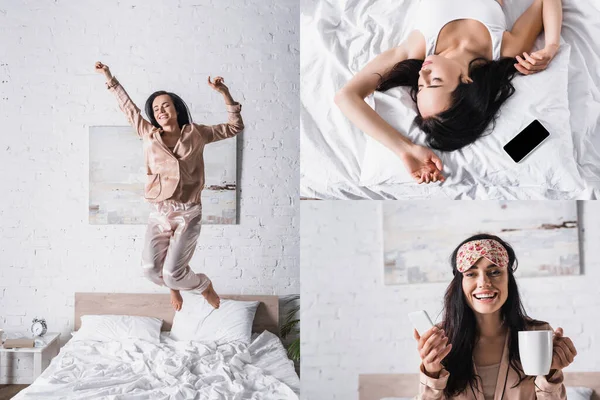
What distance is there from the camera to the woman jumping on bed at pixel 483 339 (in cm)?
115

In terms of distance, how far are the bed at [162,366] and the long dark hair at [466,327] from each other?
58.4 inches

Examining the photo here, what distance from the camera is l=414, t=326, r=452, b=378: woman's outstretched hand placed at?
115cm

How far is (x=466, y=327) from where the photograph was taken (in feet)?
3.82

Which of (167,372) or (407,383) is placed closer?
(407,383)

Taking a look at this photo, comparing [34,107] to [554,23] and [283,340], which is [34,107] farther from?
[554,23]

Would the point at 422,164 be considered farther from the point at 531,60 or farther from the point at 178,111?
the point at 178,111

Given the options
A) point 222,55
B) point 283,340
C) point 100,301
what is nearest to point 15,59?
point 222,55

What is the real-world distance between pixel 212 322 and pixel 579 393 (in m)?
2.52

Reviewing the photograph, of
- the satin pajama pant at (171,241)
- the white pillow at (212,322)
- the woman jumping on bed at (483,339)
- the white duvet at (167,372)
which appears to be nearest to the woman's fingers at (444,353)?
the woman jumping on bed at (483,339)

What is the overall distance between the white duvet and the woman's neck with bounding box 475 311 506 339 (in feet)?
4.98

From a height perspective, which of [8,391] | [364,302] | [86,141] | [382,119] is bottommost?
Result: [8,391]

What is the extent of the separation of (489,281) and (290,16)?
9.70ft

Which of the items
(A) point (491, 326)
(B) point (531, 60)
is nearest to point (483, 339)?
(A) point (491, 326)

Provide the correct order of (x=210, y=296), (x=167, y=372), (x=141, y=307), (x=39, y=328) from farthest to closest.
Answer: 1. (x=141, y=307)
2. (x=39, y=328)
3. (x=167, y=372)
4. (x=210, y=296)
